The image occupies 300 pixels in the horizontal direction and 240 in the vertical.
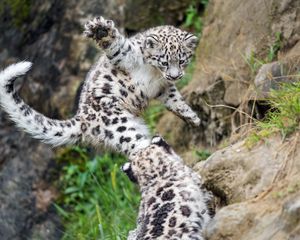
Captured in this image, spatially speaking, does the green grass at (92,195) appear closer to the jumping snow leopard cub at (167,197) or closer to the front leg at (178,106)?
the front leg at (178,106)

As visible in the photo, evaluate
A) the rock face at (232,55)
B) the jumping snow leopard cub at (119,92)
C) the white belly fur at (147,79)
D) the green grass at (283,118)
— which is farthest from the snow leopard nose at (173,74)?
the green grass at (283,118)

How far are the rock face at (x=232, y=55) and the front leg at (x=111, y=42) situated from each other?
101 centimetres

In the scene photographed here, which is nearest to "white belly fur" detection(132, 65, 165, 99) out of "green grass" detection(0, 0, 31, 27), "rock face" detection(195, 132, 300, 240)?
"rock face" detection(195, 132, 300, 240)

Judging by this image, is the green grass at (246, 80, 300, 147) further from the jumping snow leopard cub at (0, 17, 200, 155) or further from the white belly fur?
the white belly fur

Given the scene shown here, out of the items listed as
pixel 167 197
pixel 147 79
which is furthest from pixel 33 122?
pixel 167 197

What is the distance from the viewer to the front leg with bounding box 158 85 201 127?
10.2m

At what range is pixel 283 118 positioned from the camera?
26.4 ft

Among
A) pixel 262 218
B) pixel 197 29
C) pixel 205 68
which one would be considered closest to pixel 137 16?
pixel 197 29

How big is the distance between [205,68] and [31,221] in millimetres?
3422

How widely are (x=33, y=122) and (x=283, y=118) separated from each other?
2951 millimetres

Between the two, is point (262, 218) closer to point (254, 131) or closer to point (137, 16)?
point (254, 131)

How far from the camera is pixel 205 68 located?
11.4 m

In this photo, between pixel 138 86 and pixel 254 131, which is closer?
pixel 254 131

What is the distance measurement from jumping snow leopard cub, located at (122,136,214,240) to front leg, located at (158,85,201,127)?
122cm
